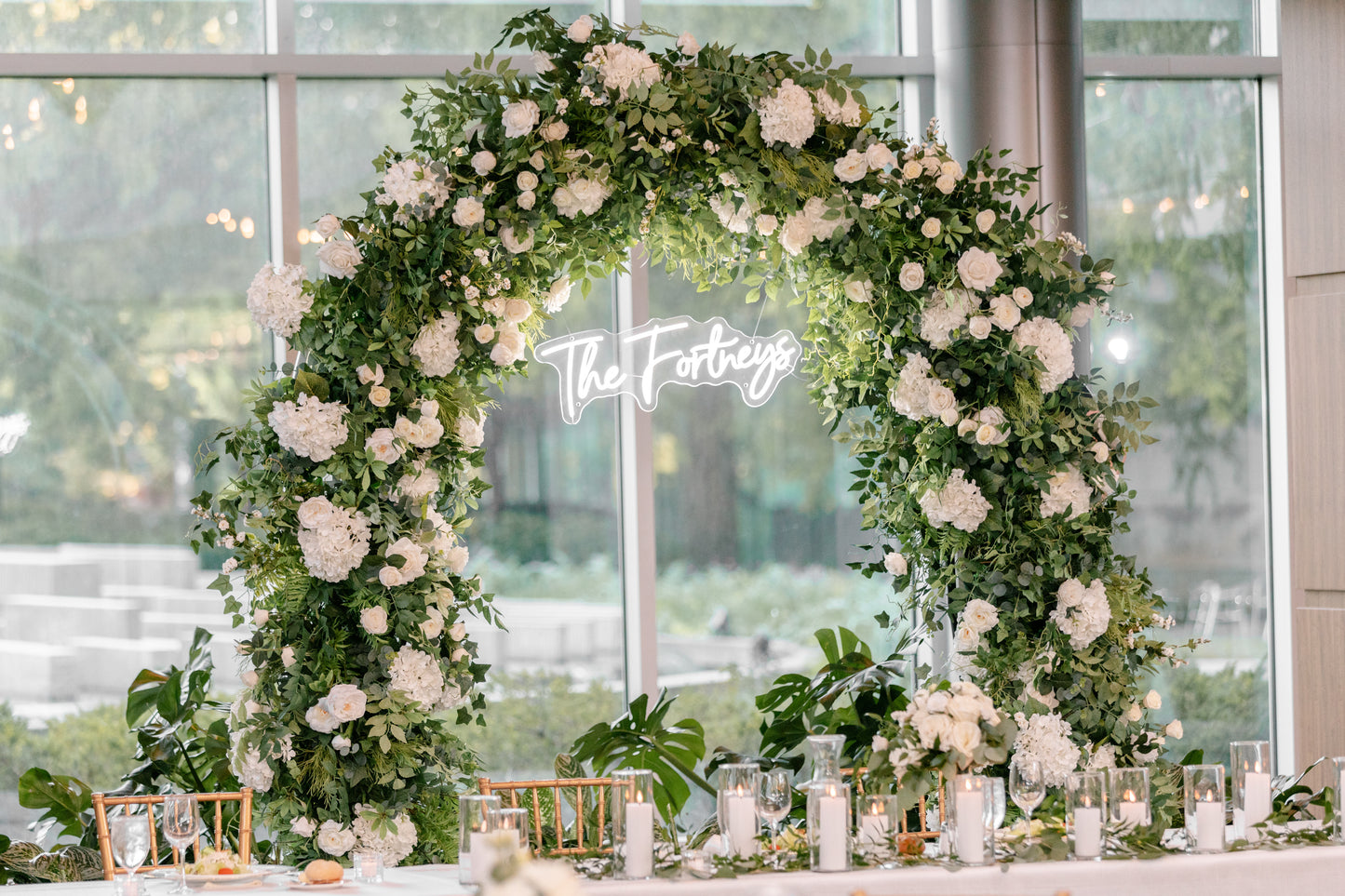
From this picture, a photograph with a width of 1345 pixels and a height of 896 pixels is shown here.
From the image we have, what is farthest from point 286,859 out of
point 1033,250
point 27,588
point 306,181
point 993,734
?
point 1033,250

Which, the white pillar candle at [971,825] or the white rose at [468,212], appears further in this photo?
the white rose at [468,212]

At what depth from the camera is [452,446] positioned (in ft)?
13.1

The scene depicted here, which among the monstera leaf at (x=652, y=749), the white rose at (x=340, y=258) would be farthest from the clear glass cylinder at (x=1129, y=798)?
the white rose at (x=340, y=258)

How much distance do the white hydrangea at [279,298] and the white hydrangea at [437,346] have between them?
33 centimetres

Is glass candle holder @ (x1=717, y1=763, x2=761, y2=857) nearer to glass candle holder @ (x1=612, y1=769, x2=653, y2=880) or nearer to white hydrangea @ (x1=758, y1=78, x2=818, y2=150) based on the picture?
glass candle holder @ (x1=612, y1=769, x2=653, y2=880)

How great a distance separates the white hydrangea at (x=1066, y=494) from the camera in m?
3.99

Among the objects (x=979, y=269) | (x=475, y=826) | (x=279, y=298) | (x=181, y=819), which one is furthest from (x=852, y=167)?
(x=181, y=819)

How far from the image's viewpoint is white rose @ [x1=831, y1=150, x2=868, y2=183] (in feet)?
13.0

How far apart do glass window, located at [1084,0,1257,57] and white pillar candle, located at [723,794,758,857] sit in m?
3.67

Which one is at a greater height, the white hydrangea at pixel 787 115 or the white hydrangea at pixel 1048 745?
the white hydrangea at pixel 787 115

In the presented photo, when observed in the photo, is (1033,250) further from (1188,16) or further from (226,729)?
(226,729)

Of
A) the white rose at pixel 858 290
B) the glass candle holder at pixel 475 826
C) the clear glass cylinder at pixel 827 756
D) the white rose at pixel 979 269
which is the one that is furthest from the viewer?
the white rose at pixel 858 290

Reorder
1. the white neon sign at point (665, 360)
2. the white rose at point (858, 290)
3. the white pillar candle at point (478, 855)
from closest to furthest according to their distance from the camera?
the white pillar candle at point (478, 855)
the white rose at point (858, 290)
the white neon sign at point (665, 360)

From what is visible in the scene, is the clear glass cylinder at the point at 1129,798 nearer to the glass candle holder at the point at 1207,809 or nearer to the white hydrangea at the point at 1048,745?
the glass candle holder at the point at 1207,809
